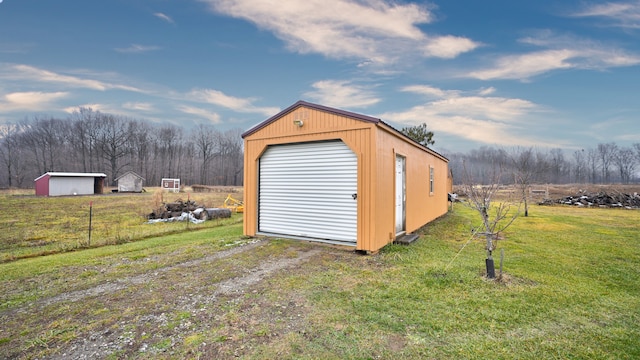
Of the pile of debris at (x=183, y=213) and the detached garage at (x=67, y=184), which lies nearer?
the pile of debris at (x=183, y=213)

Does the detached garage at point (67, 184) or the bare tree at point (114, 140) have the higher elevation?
the bare tree at point (114, 140)

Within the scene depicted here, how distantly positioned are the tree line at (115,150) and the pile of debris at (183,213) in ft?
135

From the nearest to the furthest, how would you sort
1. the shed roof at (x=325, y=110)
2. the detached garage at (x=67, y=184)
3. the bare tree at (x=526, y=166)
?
the shed roof at (x=325, y=110) → the bare tree at (x=526, y=166) → the detached garage at (x=67, y=184)

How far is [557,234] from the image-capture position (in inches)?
325

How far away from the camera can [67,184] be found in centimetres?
2719

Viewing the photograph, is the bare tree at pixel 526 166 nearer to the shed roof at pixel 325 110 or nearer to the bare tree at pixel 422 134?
the shed roof at pixel 325 110

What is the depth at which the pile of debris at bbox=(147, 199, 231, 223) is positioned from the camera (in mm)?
12398

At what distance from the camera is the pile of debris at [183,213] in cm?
1240

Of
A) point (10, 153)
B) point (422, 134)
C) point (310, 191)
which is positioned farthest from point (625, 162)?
point (10, 153)

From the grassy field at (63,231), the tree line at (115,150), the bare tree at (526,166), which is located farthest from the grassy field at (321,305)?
the tree line at (115,150)

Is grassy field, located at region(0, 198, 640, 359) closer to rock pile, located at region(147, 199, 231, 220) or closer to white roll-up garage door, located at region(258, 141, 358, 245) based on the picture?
white roll-up garage door, located at region(258, 141, 358, 245)

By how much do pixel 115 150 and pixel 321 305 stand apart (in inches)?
2310

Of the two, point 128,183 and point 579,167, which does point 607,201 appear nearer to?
point 579,167

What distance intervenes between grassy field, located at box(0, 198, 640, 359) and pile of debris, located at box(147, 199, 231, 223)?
6.23 metres
